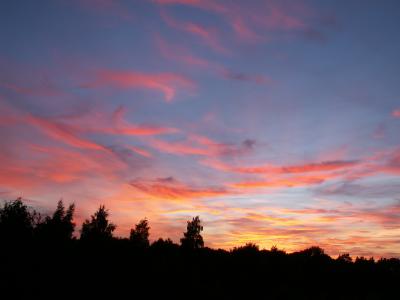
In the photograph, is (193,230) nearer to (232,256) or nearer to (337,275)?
(232,256)

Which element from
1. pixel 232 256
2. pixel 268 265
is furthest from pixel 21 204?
pixel 268 265

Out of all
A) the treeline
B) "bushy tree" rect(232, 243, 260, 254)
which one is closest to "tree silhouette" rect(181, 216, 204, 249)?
the treeline

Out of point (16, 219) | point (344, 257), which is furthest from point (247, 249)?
point (16, 219)

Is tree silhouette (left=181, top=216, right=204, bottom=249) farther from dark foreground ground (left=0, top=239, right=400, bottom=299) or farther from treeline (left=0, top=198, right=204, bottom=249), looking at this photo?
dark foreground ground (left=0, top=239, right=400, bottom=299)

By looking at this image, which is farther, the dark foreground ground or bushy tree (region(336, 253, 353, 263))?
bushy tree (region(336, 253, 353, 263))

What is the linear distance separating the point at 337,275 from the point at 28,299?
26507 millimetres

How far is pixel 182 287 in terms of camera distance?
24844 millimetres

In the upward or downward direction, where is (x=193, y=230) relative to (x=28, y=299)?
upward

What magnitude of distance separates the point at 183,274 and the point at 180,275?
0.47 metres

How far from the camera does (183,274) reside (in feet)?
92.3

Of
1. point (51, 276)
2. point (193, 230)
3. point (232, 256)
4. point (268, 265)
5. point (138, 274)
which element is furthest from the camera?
point (193, 230)

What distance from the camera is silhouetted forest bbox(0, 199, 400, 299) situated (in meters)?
22.8

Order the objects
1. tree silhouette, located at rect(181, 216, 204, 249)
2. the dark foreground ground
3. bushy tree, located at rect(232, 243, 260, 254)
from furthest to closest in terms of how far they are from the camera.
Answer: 1. tree silhouette, located at rect(181, 216, 204, 249)
2. bushy tree, located at rect(232, 243, 260, 254)
3. the dark foreground ground

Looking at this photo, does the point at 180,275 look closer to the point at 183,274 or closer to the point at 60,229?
the point at 183,274
